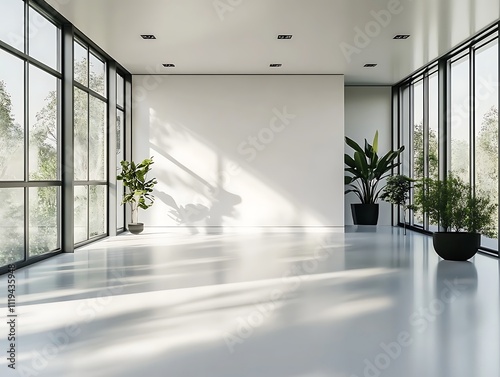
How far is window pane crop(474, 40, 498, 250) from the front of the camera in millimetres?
8070

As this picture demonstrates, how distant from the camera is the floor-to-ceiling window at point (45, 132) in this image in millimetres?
6340

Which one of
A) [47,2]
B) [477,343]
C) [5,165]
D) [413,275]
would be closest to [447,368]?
[477,343]

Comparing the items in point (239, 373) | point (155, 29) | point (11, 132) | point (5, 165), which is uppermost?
point (155, 29)

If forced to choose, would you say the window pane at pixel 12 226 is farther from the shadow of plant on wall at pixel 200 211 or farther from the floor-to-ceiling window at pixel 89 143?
the shadow of plant on wall at pixel 200 211

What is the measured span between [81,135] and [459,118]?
21.2ft

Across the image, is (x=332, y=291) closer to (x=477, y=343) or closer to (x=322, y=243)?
(x=477, y=343)

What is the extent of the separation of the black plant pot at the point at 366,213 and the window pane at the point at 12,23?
843 centimetres

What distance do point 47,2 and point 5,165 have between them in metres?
2.34

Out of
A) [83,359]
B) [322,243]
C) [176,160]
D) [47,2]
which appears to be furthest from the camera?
[176,160]

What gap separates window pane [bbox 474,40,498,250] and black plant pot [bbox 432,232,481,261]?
795 mm

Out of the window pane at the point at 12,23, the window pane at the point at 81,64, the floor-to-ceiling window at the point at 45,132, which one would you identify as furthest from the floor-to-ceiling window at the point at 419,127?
the window pane at the point at 12,23

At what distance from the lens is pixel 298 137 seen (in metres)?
11.9

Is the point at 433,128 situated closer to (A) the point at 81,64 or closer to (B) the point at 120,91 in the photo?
(B) the point at 120,91

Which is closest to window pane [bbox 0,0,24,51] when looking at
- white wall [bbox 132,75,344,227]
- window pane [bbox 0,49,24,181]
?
window pane [bbox 0,49,24,181]
